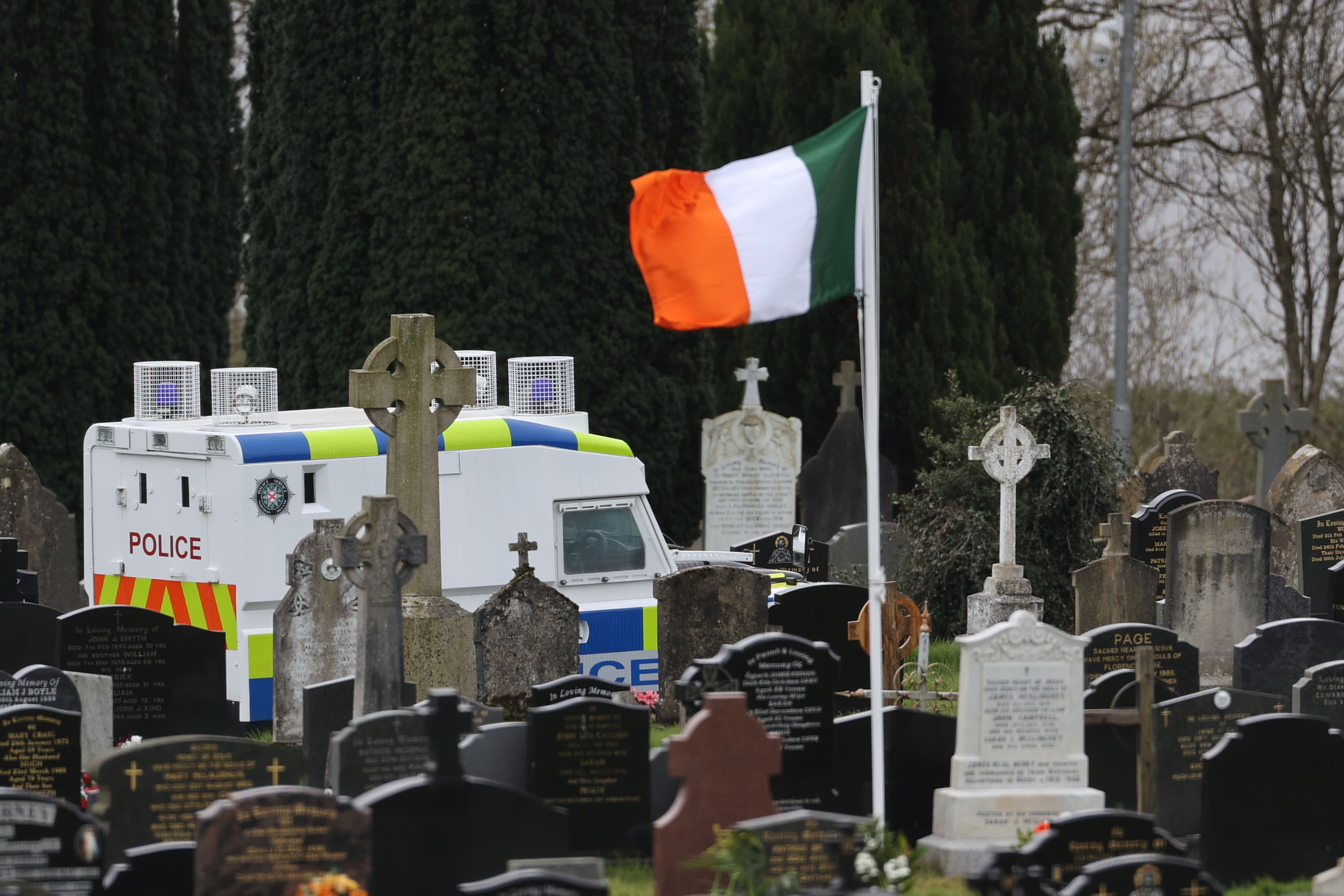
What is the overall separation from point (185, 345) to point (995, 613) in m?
11.3

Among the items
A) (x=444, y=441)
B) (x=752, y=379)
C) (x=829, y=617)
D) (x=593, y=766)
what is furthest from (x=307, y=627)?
(x=752, y=379)

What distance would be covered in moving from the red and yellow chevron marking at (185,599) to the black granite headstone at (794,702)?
4182 millimetres

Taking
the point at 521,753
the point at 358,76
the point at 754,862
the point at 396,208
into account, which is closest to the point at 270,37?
the point at 358,76

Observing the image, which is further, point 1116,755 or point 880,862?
point 1116,755

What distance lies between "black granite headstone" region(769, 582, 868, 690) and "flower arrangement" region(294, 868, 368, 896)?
6.08 m

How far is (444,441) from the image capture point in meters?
13.3

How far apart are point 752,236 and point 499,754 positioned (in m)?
2.95

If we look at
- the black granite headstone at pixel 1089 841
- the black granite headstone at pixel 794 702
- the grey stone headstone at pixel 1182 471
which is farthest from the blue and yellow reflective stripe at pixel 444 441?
the grey stone headstone at pixel 1182 471

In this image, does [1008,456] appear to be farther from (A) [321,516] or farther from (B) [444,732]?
(B) [444,732]

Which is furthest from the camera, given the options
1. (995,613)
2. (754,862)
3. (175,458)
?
(995,613)

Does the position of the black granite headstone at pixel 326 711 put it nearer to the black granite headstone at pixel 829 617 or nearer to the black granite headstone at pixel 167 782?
the black granite headstone at pixel 167 782

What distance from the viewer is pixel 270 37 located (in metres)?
20.8

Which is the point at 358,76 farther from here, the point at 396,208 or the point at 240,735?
the point at 240,735

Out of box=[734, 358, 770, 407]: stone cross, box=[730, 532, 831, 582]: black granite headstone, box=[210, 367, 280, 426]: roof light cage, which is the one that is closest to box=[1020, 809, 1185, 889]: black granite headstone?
box=[210, 367, 280, 426]: roof light cage
